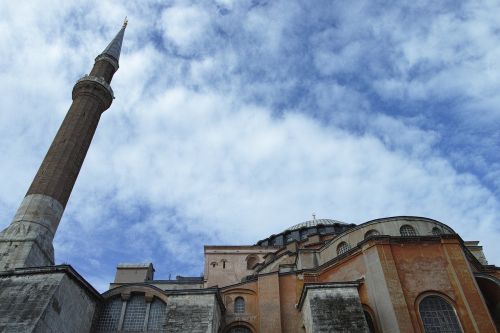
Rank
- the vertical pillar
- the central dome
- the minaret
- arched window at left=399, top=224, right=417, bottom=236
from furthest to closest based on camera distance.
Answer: the central dome, arched window at left=399, top=224, right=417, bottom=236, the minaret, the vertical pillar

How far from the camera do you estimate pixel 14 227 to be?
17781 mm

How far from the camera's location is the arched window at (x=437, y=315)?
14055 millimetres

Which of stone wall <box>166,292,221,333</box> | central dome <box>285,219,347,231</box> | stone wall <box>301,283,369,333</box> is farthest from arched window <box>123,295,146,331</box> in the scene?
central dome <box>285,219,347,231</box>

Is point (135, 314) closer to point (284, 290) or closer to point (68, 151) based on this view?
point (284, 290)

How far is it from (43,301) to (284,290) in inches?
345

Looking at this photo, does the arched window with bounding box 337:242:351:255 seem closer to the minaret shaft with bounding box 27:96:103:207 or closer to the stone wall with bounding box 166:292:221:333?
the stone wall with bounding box 166:292:221:333

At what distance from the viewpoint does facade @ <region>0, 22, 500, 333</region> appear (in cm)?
1405

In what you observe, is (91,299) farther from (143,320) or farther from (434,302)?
(434,302)

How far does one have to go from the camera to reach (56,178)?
19.8 metres

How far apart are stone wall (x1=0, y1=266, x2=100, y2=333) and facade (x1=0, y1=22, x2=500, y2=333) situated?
3 cm

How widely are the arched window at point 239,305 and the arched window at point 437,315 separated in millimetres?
6757

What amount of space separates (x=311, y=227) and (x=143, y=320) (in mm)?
13975

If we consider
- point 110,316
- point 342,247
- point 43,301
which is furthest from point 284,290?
point 43,301

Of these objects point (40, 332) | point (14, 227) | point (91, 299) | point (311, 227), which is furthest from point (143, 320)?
point (311, 227)
